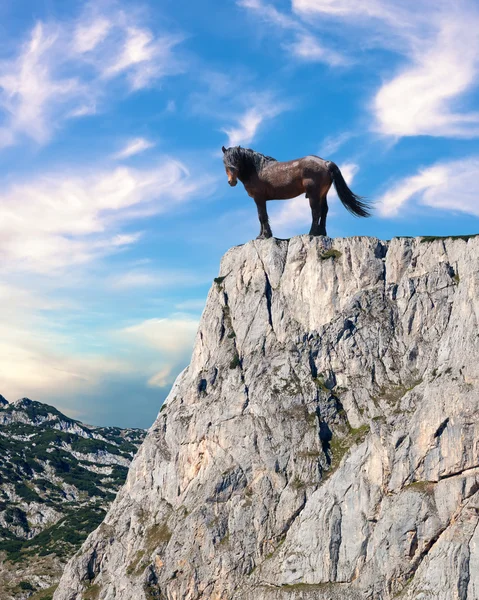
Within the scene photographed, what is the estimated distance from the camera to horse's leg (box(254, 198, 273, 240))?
281 feet

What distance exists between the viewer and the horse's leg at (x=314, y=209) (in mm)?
82219

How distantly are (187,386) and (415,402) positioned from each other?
36.9 m

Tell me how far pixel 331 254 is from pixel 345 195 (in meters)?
10.6

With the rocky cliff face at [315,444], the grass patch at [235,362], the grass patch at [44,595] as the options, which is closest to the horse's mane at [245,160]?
the rocky cliff face at [315,444]

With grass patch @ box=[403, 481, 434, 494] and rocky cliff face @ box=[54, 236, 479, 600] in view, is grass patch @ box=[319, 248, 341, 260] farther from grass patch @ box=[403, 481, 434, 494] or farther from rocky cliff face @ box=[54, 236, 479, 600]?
grass patch @ box=[403, 481, 434, 494]

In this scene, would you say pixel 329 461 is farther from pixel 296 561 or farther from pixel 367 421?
pixel 296 561

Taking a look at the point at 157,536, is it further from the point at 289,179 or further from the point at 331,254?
the point at 289,179

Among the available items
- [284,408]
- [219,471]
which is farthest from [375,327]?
[219,471]

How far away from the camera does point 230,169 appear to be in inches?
3270

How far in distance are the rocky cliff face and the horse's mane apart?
13570 millimetres

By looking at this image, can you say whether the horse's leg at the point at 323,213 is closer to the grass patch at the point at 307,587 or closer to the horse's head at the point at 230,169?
the horse's head at the point at 230,169

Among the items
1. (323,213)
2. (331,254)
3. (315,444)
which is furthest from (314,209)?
(315,444)

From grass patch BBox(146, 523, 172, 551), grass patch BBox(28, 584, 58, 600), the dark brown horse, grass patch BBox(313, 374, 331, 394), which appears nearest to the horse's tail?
the dark brown horse

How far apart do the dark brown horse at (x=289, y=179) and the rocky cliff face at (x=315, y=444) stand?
8931mm
